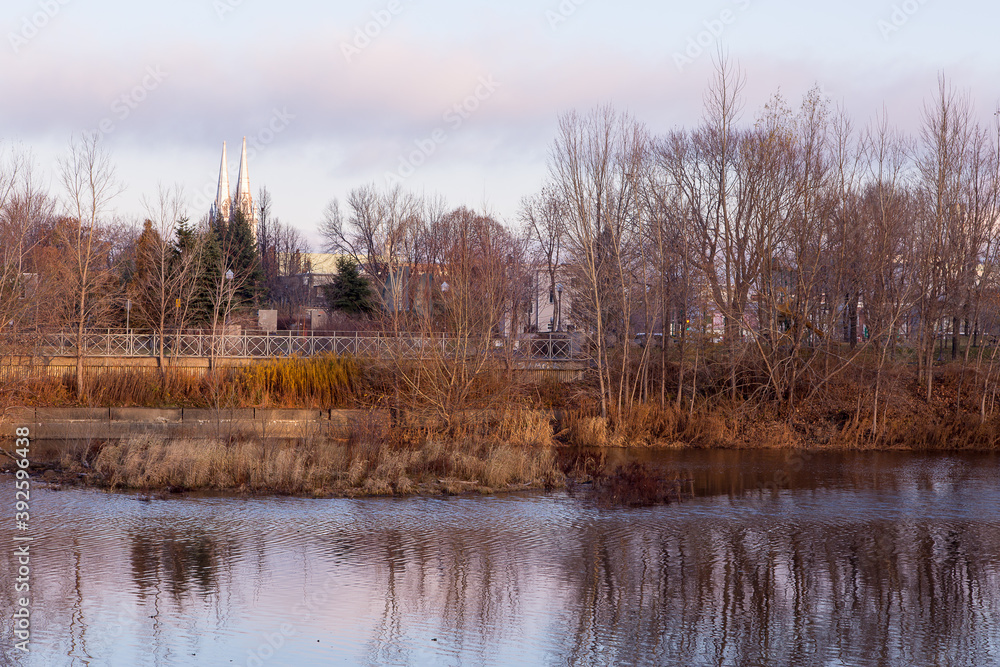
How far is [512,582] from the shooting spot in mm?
10609

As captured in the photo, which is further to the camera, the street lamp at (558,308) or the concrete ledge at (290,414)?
the street lamp at (558,308)

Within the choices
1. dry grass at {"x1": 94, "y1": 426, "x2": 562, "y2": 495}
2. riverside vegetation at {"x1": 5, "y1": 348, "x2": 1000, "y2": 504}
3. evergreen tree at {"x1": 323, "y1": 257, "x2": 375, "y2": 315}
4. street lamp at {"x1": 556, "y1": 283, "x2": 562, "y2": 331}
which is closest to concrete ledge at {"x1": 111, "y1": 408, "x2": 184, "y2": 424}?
riverside vegetation at {"x1": 5, "y1": 348, "x2": 1000, "y2": 504}

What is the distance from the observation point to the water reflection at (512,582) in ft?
27.1

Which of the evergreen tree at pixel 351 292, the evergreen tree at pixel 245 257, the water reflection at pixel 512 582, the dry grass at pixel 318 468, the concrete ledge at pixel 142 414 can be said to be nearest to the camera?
the water reflection at pixel 512 582

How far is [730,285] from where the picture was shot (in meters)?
27.6

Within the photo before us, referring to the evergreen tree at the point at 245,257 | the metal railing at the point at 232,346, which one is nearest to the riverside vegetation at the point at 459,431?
the metal railing at the point at 232,346

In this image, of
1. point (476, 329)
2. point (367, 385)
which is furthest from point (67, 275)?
point (476, 329)

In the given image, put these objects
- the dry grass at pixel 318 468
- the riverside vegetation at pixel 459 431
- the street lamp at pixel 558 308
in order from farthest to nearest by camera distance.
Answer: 1. the street lamp at pixel 558 308
2. the riverside vegetation at pixel 459 431
3. the dry grass at pixel 318 468

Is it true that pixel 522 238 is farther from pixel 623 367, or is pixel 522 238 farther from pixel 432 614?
pixel 432 614

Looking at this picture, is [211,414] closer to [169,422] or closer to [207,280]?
[169,422]

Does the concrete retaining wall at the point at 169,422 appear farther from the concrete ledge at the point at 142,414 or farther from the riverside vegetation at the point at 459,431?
the riverside vegetation at the point at 459,431

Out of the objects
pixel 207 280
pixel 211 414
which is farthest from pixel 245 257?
pixel 211 414

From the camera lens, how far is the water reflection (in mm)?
8273

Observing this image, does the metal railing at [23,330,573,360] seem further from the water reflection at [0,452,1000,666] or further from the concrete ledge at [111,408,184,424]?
the water reflection at [0,452,1000,666]
